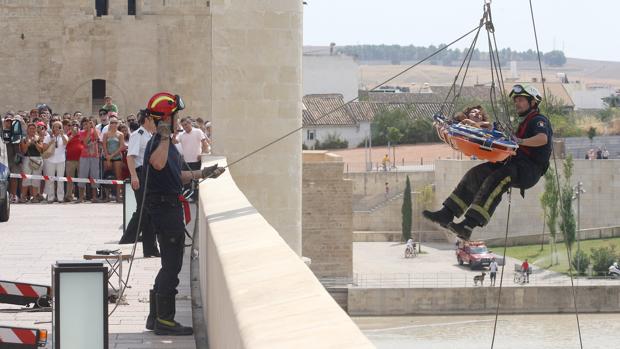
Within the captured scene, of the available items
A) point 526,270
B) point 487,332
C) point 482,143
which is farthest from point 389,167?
point 482,143

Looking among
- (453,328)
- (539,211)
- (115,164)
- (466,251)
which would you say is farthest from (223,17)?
(539,211)

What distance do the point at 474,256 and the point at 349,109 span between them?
3780cm

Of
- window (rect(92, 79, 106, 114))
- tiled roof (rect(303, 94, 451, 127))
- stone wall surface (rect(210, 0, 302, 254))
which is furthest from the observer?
tiled roof (rect(303, 94, 451, 127))

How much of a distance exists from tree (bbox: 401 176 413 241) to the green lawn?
12.7 feet

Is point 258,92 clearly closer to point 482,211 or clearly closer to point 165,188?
point 482,211

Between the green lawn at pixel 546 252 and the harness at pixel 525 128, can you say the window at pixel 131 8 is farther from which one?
the harness at pixel 525 128

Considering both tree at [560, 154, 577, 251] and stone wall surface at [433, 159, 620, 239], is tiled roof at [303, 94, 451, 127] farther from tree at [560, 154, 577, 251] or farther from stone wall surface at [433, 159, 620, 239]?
tree at [560, 154, 577, 251]

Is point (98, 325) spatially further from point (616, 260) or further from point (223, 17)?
point (616, 260)

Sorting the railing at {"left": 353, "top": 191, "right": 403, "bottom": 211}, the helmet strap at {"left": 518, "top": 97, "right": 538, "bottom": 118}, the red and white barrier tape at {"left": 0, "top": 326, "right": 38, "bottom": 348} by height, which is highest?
the helmet strap at {"left": 518, "top": 97, "right": 538, "bottom": 118}

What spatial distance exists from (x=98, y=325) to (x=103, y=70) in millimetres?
30650

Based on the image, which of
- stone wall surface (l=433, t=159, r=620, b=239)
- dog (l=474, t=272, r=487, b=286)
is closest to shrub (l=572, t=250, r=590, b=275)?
dog (l=474, t=272, r=487, b=286)

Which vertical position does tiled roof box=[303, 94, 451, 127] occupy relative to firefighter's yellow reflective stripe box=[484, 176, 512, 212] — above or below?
below

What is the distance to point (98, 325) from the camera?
24.2 ft

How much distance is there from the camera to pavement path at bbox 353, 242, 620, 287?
53250 mm
